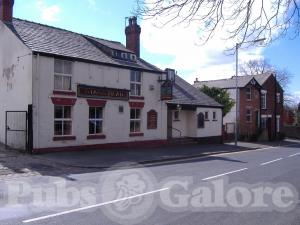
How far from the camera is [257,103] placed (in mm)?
50688

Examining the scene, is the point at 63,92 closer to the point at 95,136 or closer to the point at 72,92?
the point at 72,92

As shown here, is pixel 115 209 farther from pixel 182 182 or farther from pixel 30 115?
pixel 30 115

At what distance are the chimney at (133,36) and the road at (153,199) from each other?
18229mm

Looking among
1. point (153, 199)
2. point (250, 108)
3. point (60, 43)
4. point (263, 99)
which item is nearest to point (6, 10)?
point (60, 43)

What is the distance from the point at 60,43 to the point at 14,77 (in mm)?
3278

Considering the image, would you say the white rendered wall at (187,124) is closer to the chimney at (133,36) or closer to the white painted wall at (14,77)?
the chimney at (133,36)

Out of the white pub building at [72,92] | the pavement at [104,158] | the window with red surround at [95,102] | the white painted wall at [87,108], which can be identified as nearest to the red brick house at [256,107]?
the white painted wall at [87,108]

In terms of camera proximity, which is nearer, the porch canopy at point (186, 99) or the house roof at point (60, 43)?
the house roof at point (60, 43)

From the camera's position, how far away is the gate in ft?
66.7

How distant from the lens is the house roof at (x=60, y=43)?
21516 millimetres

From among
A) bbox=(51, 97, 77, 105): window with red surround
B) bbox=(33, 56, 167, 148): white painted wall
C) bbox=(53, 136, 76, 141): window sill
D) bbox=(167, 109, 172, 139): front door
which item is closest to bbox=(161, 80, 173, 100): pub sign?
bbox=(33, 56, 167, 148): white painted wall

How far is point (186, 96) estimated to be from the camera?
33625 millimetres

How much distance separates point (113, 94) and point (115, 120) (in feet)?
5.03

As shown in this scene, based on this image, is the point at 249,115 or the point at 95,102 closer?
the point at 95,102
